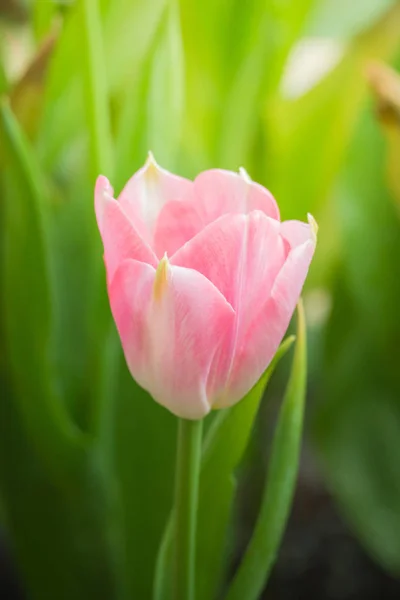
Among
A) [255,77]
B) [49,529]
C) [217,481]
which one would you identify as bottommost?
[49,529]

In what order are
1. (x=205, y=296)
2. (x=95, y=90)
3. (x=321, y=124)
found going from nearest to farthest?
(x=205, y=296)
(x=95, y=90)
(x=321, y=124)

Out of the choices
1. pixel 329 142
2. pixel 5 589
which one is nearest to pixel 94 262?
pixel 329 142

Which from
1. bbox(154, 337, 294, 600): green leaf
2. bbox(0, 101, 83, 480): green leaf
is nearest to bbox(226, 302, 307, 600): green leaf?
bbox(154, 337, 294, 600): green leaf

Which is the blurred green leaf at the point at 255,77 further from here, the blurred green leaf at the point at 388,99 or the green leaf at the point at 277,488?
the green leaf at the point at 277,488

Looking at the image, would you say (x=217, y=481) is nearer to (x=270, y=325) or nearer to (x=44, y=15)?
(x=270, y=325)

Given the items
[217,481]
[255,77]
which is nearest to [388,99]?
[255,77]
